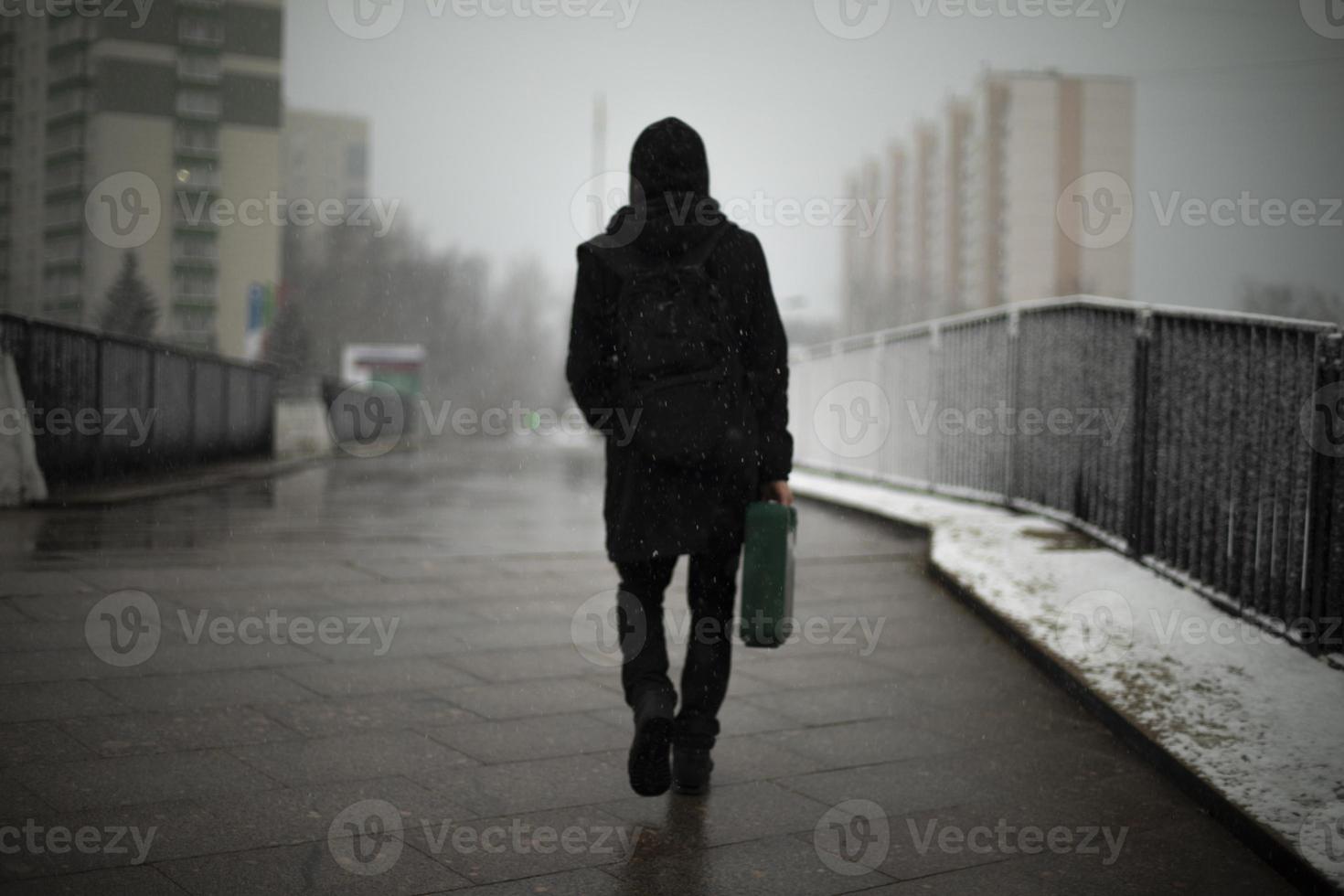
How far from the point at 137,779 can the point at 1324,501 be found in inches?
168

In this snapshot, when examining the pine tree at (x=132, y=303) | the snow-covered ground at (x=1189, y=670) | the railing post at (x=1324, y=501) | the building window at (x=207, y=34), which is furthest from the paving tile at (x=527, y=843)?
the building window at (x=207, y=34)

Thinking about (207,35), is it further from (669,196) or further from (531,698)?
(669,196)

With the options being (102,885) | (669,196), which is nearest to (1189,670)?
(669,196)

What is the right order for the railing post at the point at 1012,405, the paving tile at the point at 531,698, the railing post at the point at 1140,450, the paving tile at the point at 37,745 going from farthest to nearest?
the railing post at the point at 1012,405, the railing post at the point at 1140,450, the paving tile at the point at 531,698, the paving tile at the point at 37,745

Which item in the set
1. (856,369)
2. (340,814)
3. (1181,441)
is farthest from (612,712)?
(856,369)

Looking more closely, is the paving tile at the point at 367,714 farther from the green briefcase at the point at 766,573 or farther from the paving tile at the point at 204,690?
the green briefcase at the point at 766,573

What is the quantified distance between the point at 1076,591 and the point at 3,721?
4813 mm

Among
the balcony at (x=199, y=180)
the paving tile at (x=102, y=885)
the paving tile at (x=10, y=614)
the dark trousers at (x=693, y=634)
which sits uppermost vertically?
the balcony at (x=199, y=180)

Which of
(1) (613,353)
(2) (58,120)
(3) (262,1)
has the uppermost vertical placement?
(3) (262,1)

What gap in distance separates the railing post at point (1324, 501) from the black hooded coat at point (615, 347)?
243 centimetres

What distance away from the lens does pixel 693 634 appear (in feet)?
12.1

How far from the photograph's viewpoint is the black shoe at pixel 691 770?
3674 mm

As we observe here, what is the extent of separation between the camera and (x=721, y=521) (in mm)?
3578

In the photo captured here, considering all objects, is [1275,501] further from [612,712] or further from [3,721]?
[3,721]
